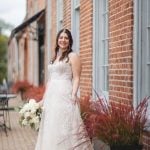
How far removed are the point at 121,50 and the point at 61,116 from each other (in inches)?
48.5

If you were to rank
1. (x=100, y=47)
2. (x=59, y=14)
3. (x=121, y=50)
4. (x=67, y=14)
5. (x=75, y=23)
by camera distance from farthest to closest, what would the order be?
(x=59, y=14) < (x=67, y=14) < (x=75, y=23) < (x=100, y=47) < (x=121, y=50)

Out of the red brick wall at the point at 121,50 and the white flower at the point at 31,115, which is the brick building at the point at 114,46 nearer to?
the red brick wall at the point at 121,50

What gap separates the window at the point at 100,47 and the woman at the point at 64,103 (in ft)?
5.42

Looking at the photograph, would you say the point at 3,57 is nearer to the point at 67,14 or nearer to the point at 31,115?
the point at 67,14

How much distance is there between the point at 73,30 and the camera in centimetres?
1295

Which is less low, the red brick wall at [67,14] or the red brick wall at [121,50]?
the red brick wall at [67,14]

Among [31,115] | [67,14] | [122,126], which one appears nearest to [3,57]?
[67,14]

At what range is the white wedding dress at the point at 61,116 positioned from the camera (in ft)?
26.1

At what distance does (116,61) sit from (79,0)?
4.07m

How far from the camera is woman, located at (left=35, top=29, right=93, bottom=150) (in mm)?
7906

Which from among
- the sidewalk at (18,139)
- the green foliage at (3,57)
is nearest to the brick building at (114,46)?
the sidewalk at (18,139)

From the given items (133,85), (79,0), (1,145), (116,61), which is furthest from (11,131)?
(133,85)

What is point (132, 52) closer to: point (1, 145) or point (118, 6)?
point (118, 6)

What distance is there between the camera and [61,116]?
26.4 feet
